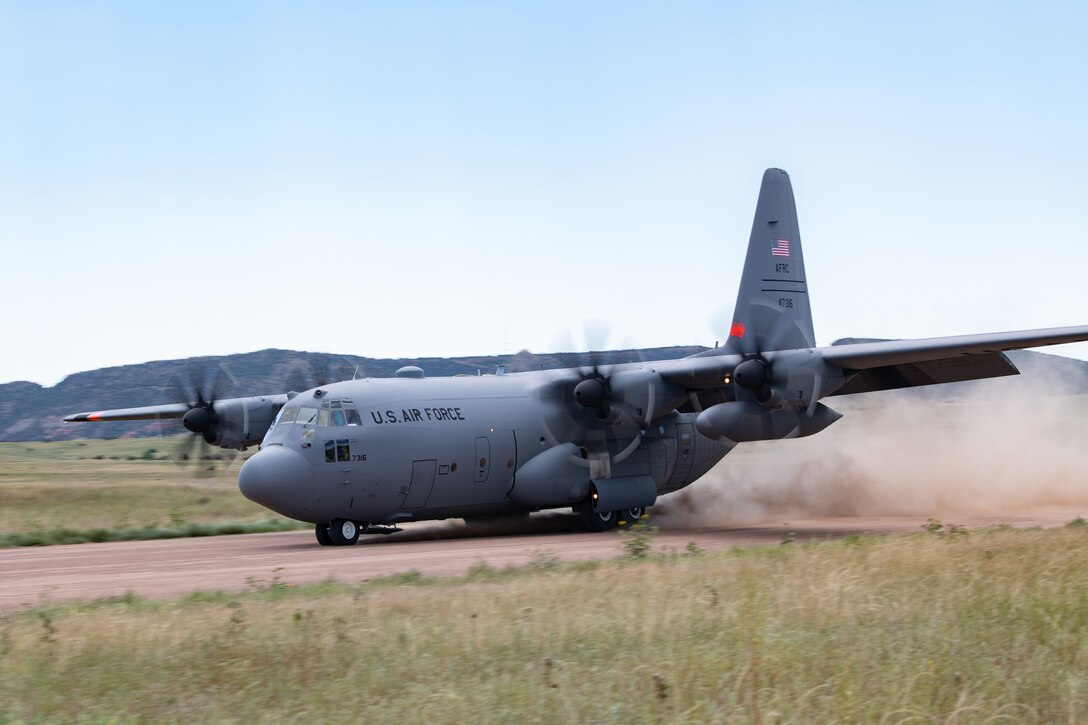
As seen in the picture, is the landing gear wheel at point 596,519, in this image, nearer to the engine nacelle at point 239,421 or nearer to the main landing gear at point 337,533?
the main landing gear at point 337,533

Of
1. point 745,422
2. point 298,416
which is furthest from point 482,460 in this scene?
point 745,422

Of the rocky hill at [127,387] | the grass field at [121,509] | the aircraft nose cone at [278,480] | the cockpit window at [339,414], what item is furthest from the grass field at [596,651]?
the rocky hill at [127,387]

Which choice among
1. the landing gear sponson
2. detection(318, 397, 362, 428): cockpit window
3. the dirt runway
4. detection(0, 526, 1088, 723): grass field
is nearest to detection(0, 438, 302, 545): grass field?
the dirt runway

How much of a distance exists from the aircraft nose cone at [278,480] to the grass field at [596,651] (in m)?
8.40

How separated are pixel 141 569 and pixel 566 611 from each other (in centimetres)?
1039

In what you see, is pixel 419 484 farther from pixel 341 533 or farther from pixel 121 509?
pixel 121 509

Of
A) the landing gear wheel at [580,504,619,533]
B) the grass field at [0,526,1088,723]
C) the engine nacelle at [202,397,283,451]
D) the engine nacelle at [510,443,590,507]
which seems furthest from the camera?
the engine nacelle at [202,397,283,451]

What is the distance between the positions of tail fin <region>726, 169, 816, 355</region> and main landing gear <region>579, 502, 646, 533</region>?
17.4ft

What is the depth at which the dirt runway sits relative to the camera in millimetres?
16188

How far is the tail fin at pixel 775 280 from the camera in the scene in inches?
1164

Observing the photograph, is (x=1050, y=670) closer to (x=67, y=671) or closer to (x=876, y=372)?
(x=67, y=671)

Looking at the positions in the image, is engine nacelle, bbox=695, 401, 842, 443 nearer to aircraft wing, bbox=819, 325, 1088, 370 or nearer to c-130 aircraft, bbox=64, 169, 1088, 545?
c-130 aircraft, bbox=64, 169, 1088, 545

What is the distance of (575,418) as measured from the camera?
27.0 meters

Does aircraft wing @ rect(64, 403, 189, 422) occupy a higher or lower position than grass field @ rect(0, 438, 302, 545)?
higher
